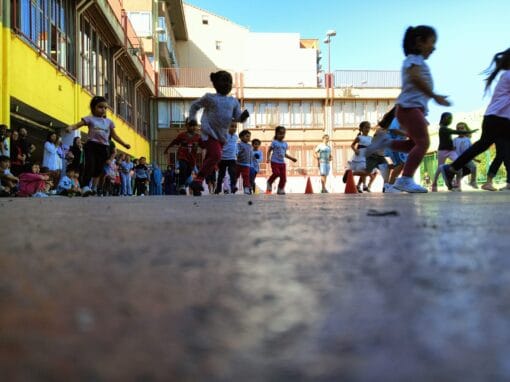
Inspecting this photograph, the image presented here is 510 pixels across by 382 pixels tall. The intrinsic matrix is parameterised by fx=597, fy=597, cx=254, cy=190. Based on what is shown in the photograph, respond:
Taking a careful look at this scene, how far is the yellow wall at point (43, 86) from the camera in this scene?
11.9 meters

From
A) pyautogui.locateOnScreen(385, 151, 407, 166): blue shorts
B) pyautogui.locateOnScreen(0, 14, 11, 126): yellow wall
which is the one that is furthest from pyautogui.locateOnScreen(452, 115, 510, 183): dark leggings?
pyautogui.locateOnScreen(0, 14, 11, 126): yellow wall

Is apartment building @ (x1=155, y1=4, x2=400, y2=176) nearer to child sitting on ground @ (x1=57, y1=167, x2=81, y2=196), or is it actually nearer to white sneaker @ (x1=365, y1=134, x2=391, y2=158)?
child sitting on ground @ (x1=57, y1=167, x2=81, y2=196)

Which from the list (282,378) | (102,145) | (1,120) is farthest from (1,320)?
(1,120)

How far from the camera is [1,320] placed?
1.60ft

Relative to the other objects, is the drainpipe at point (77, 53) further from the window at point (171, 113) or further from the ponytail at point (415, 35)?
the window at point (171, 113)

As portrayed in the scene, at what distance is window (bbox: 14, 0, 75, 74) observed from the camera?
41.8 ft

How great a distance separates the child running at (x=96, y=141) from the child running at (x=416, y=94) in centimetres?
384

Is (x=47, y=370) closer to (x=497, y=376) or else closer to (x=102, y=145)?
(x=497, y=376)

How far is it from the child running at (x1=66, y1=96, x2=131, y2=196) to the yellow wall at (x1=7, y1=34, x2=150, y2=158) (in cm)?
425

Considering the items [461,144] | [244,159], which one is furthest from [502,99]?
[244,159]

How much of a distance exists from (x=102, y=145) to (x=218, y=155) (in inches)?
70.6

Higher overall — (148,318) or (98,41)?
(98,41)

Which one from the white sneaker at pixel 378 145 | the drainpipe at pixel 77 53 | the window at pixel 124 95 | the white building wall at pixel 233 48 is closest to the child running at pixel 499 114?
the white sneaker at pixel 378 145

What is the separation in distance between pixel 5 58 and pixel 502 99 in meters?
8.94
